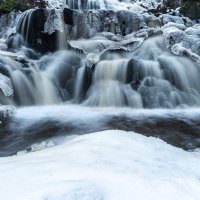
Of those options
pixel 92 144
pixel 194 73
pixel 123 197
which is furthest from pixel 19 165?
pixel 194 73

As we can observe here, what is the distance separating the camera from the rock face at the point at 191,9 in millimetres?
23125

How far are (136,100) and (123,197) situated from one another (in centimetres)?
926

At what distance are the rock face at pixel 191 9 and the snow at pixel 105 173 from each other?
18538 millimetres

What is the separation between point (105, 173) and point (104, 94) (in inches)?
352

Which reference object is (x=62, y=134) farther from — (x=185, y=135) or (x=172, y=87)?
(x=172, y=87)

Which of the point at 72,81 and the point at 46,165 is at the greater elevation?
the point at 46,165

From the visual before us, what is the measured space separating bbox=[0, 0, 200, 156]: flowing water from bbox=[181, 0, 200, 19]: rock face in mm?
7107

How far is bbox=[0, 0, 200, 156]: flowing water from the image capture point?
33.0 feet

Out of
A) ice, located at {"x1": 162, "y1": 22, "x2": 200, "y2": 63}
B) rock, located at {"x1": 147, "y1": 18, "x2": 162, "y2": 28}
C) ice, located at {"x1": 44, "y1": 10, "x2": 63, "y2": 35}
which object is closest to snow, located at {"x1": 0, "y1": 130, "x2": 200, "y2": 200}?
ice, located at {"x1": 162, "y1": 22, "x2": 200, "y2": 63}

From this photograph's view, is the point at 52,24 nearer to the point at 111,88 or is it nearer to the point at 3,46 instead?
the point at 3,46

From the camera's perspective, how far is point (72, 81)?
14891 millimetres

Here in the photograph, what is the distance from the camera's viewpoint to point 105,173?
464 cm

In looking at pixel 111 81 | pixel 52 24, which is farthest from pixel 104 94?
pixel 52 24

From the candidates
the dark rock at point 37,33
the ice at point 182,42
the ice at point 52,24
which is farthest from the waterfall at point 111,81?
the ice at point 52,24
